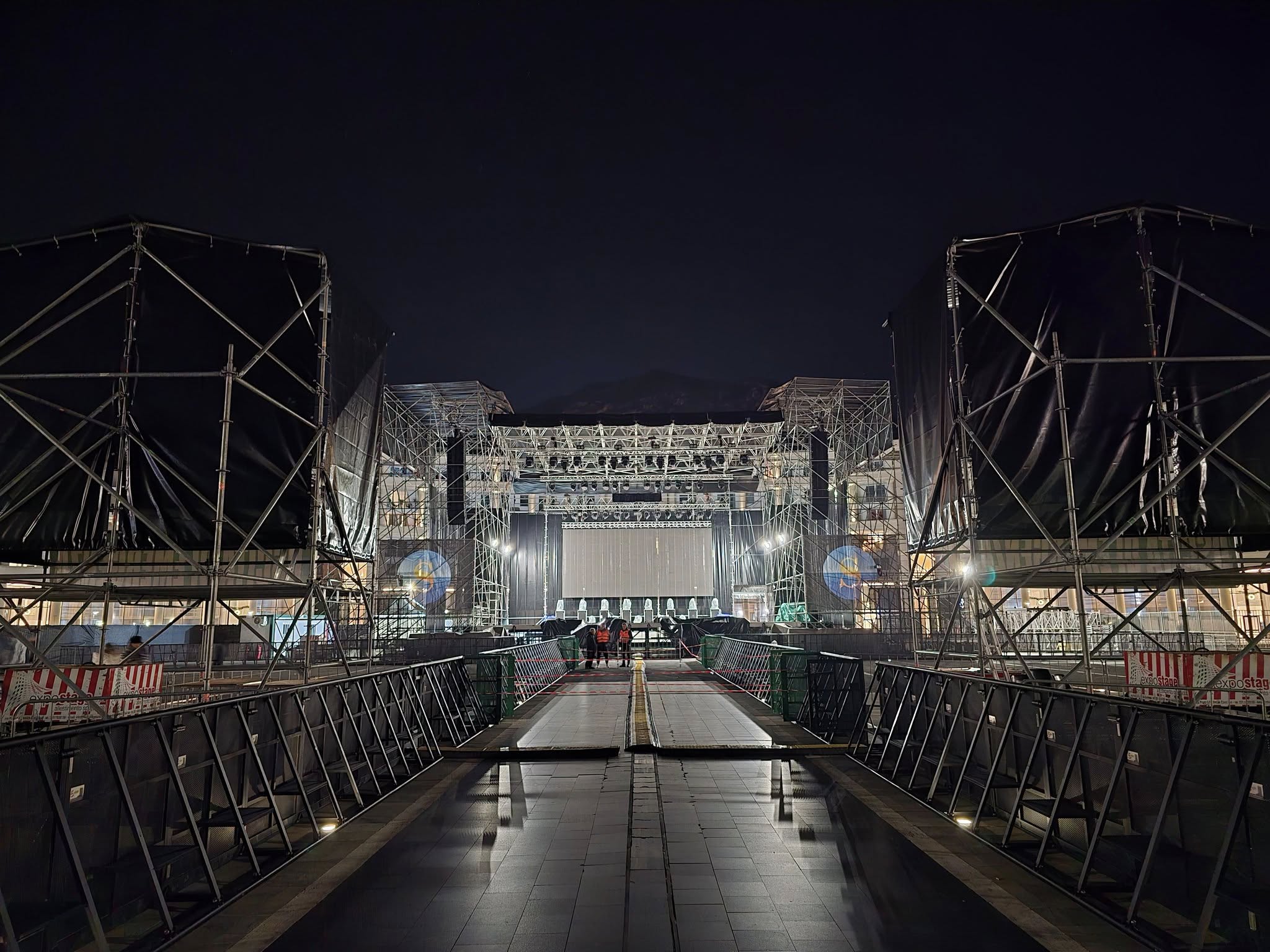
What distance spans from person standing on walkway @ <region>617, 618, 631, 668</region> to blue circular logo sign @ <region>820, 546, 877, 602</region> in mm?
7471

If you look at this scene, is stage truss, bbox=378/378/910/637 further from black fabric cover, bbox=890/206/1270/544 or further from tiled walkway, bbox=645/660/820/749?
black fabric cover, bbox=890/206/1270/544

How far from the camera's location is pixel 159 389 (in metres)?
12.2

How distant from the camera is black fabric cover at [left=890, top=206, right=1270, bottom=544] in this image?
435 inches

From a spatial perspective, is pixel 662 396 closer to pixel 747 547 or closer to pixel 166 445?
pixel 747 547

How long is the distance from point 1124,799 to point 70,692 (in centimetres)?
1046

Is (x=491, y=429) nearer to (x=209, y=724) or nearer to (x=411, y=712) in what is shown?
(x=411, y=712)

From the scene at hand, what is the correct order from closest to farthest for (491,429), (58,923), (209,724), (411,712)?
(58,923), (209,724), (411,712), (491,429)

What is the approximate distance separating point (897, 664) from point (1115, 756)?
13.8 ft

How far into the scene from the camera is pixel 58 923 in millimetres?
4227

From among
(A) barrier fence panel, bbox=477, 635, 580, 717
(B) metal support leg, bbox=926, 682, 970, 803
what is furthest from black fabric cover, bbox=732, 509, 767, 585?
(B) metal support leg, bbox=926, 682, 970, 803

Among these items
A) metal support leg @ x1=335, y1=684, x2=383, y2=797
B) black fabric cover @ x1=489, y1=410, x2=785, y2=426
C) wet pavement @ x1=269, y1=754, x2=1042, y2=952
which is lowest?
wet pavement @ x1=269, y1=754, x2=1042, y2=952

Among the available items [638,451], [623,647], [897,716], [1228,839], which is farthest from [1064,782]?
[638,451]

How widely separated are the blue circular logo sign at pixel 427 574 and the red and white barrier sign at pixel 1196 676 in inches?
975

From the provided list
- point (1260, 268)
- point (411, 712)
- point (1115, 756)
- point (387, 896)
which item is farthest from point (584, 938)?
point (1260, 268)
